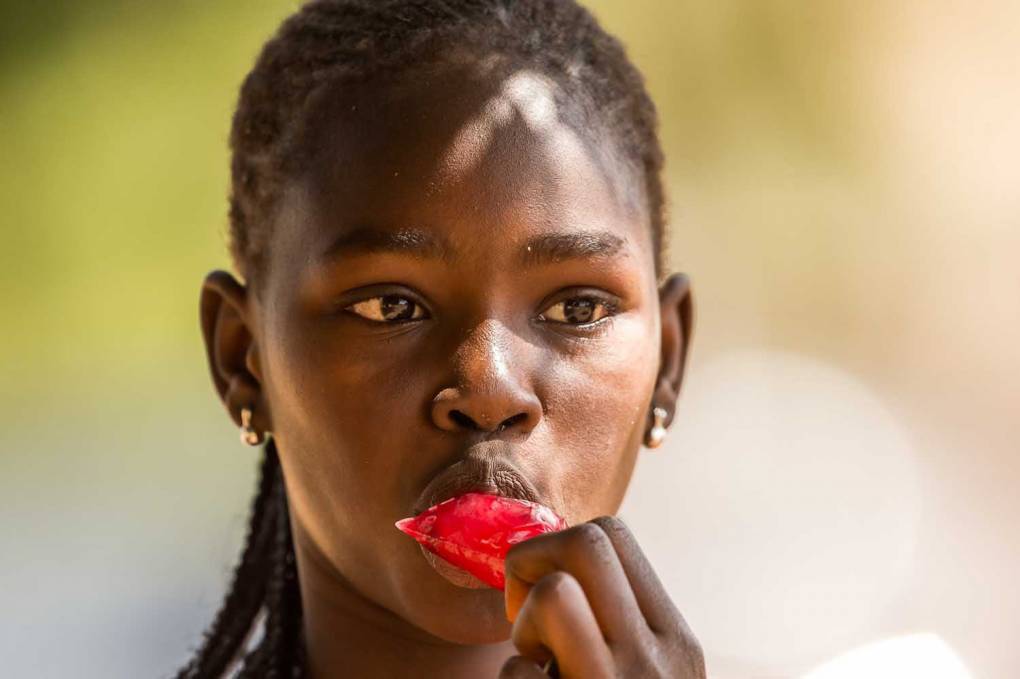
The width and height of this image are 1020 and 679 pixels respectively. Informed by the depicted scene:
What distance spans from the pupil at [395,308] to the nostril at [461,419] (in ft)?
0.67

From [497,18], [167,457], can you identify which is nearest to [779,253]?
[167,457]

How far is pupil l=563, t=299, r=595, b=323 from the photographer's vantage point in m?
2.30

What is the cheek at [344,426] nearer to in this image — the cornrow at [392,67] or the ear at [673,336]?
the cornrow at [392,67]

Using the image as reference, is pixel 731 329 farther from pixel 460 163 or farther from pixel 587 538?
pixel 587 538

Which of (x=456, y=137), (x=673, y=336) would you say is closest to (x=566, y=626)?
(x=456, y=137)

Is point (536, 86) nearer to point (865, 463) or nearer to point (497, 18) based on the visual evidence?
point (497, 18)

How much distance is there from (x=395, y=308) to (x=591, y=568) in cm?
70

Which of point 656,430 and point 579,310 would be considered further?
point 656,430

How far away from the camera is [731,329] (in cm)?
500

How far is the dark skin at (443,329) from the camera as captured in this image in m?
2.16

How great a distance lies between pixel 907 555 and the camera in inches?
188

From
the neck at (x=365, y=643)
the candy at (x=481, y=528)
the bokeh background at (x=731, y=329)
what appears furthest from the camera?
the bokeh background at (x=731, y=329)

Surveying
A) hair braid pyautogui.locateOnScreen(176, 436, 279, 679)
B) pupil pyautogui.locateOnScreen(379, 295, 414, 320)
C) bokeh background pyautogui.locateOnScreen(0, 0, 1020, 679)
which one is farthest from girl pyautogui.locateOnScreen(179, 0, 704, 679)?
bokeh background pyautogui.locateOnScreen(0, 0, 1020, 679)

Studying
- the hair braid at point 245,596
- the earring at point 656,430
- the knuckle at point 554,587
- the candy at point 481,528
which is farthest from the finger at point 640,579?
the hair braid at point 245,596
